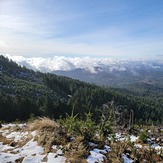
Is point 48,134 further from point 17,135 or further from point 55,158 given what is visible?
point 17,135

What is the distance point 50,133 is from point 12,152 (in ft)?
6.31

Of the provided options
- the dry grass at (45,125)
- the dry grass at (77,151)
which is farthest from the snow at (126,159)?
the dry grass at (45,125)

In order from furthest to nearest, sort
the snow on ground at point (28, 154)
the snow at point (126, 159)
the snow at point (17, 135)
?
the snow at point (17, 135) → the snow at point (126, 159) → the snow on ground at point (28, 154)

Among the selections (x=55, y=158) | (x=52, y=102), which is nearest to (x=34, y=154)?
(x=55, y=158)

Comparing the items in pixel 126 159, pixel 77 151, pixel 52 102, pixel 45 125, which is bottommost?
pixel 52 102

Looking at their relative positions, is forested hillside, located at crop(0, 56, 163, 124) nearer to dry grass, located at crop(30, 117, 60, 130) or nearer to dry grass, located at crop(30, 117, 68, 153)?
dry grass, located at crop(30, 117, 60, 130)

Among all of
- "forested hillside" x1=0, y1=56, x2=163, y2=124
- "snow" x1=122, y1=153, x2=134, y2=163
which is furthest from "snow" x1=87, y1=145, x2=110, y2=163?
"forested hillside" x1=0, y1=56, x2=163, y2=124

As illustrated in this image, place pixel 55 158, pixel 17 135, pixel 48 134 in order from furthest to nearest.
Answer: pixel 17 135
pixel 48 134
pixel 55 158

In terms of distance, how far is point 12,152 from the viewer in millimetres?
9766

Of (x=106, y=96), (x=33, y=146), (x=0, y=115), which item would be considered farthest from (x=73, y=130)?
(x=106, y=96)

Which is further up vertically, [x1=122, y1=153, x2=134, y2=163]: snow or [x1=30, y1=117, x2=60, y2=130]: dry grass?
[x1=30, y1=117, x2=60, y2=130]: dry grass

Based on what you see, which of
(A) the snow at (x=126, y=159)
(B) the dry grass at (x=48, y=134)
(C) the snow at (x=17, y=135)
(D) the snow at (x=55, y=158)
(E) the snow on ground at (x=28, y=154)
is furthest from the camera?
(C) the snow at (x=17, y=135)

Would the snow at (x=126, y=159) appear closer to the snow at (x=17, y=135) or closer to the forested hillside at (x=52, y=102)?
the forested hillside at (x=52, y=102)

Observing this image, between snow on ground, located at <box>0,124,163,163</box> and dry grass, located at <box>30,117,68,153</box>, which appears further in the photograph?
dry grass, located at <box>30,117,68,153</box>
